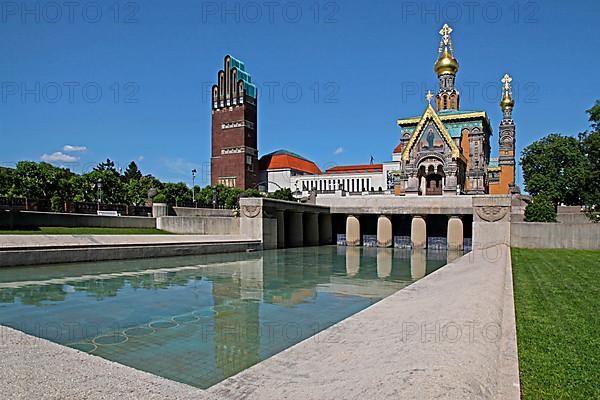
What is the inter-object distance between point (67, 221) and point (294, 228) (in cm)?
1598

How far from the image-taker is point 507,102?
6544cm

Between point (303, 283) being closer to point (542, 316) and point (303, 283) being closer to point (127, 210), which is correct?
point (542, 316)

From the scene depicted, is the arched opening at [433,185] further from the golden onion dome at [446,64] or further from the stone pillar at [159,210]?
the stone pillar at [159,210]

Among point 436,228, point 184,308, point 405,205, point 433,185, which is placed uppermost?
point 433,185

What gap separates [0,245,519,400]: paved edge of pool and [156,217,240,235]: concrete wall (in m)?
26.0

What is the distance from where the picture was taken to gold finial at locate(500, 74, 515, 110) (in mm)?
65438

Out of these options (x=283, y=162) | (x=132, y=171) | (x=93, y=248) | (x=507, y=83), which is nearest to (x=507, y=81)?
(x=507, y=83)

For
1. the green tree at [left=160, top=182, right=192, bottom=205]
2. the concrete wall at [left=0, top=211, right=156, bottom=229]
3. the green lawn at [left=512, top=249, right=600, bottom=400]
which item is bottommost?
the green lawn at [left=512, top=249, right=600, bottom=400]

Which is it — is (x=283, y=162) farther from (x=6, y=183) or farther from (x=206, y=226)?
(x=206, y=226)

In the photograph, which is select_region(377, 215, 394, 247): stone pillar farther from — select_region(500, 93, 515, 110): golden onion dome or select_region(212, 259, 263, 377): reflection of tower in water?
select_region(500, 93, 515, 110): golden onion dome

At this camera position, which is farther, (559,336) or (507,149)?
(507,149)

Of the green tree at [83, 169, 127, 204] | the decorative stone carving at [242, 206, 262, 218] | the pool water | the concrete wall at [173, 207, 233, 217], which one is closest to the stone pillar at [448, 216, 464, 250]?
the decorative stone carving at [242, 206, 262, 218]

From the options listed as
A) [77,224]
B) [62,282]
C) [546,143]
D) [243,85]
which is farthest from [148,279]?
[243,85]

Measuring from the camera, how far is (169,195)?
198 ft
